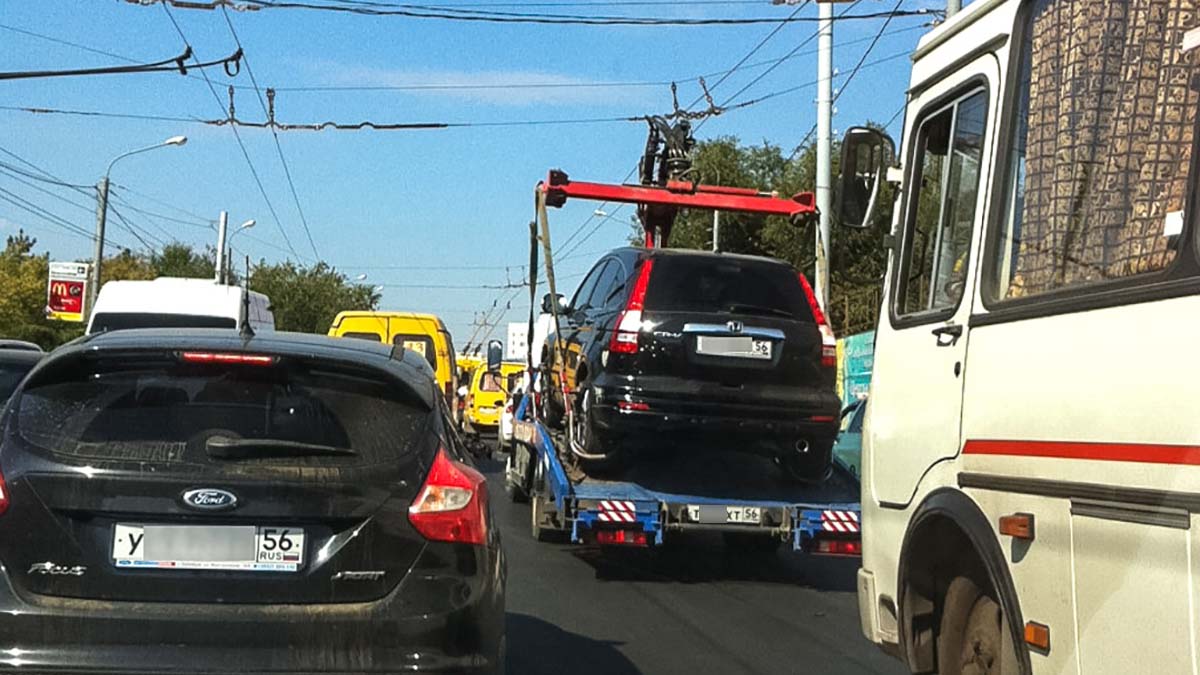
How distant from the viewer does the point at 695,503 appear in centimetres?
952

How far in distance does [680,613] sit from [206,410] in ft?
16.1

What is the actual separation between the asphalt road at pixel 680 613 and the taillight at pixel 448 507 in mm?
2530

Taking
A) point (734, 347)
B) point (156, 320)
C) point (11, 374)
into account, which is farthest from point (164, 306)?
point (734, 347)

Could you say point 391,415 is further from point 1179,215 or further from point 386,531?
point 1179,215

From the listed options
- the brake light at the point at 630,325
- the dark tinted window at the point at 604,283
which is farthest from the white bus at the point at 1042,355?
the dark tinted window at the point at 604,283

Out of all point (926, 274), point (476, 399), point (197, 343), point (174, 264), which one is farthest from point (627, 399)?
point (174, 264)

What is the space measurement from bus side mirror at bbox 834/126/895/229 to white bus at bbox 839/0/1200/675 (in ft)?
0.48

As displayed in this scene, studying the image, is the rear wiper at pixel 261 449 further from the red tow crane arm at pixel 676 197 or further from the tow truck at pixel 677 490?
the red tow crane arm at pixel 676 197

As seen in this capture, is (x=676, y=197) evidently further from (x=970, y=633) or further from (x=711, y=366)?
(x=970, y=633)

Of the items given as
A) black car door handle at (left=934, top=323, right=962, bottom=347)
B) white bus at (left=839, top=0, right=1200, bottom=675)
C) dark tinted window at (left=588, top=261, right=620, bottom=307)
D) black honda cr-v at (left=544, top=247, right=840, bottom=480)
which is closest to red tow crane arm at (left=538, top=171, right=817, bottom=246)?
dark tinted window at (left=588, top=261, right=620, bottom=307)

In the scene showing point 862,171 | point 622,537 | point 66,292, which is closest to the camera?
point 862,171

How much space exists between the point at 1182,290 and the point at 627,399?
21.3 ft

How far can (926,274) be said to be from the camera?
Result: 5145mm

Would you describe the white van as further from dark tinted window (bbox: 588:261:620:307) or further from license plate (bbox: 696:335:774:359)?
license plate (bbox: 696:335:774:359)
